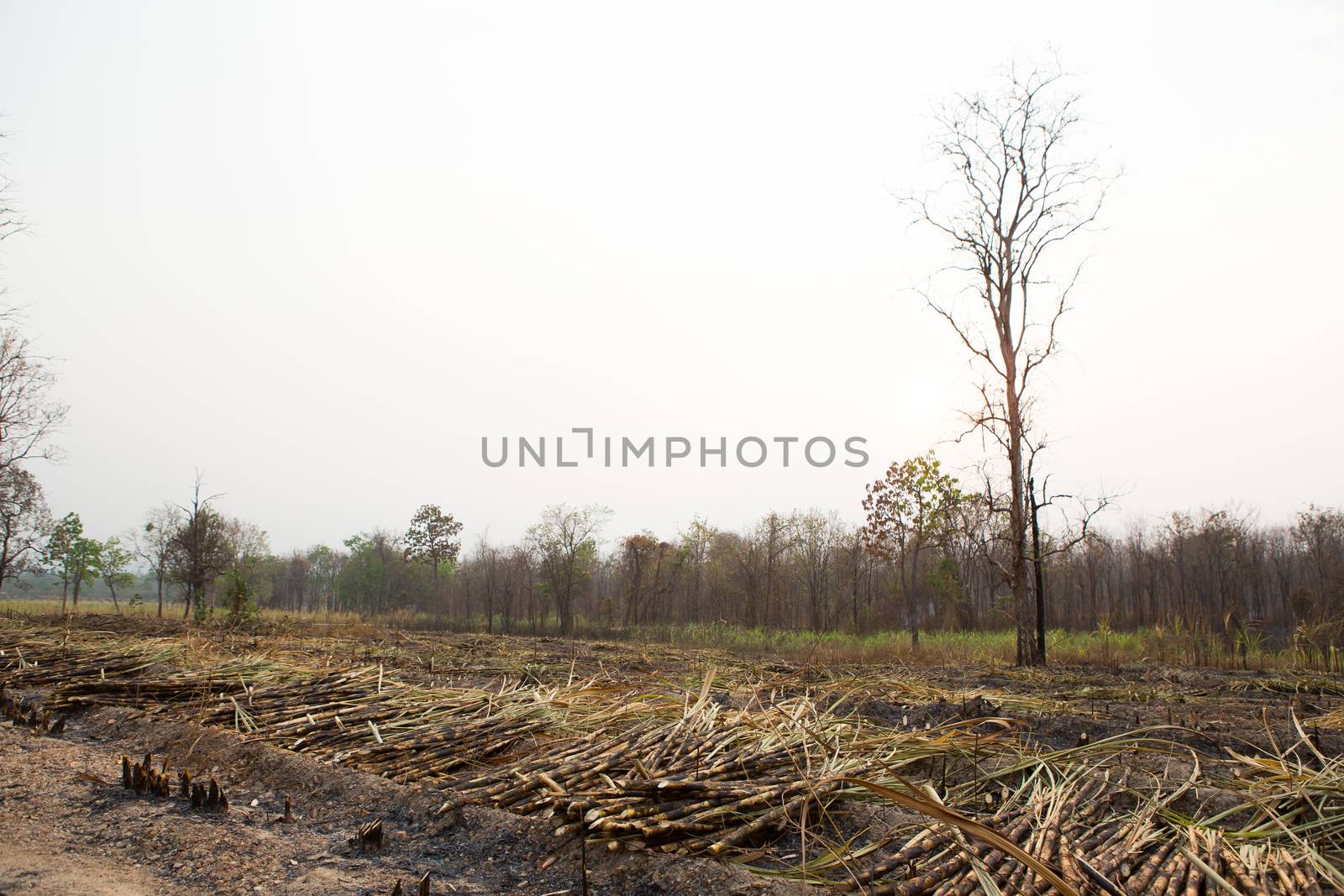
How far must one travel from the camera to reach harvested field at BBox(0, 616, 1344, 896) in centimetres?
246

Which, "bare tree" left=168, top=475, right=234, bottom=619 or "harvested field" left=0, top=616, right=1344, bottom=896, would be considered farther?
"bare tree" left=168, top=475, right=234, bottom=619

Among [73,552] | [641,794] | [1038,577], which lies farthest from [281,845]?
[73,552]

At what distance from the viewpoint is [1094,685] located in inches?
327

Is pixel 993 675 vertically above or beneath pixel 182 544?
beneath

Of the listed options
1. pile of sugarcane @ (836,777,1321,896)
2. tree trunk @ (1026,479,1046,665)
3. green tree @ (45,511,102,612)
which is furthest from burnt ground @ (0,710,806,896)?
green tree @ (45,511,102,612)

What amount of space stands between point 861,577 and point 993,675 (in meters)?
18.3

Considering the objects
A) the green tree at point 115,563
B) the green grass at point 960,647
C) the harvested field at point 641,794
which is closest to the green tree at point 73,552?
the green tree at point 115,563

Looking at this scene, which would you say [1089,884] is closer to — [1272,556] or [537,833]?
[537,833]

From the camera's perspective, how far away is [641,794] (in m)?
2.89

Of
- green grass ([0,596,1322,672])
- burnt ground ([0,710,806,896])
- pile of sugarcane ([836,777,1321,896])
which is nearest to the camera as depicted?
pile of sugarcane ([836,777,1321,896])

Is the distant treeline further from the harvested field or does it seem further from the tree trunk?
the harvested field

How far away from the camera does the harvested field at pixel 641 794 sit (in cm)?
246

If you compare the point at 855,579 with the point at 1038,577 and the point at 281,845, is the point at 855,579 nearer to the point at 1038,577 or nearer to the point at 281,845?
the point at 1038,577

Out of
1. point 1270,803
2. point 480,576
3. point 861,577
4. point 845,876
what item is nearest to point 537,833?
point 845,876
